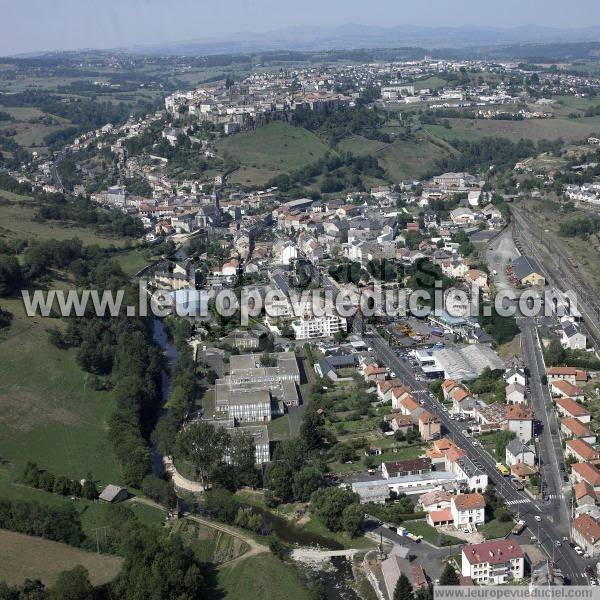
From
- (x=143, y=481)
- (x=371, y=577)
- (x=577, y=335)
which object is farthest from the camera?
(x=577, y=335)

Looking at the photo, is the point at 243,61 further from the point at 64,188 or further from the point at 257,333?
the point at 257,333

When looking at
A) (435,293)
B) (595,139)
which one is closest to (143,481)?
(435,293)

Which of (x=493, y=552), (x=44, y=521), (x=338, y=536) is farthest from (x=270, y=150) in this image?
(x=493, y=552)

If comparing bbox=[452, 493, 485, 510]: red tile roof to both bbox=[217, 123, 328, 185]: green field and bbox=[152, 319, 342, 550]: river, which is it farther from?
bbox=[217, 123, 328, 185]: green field

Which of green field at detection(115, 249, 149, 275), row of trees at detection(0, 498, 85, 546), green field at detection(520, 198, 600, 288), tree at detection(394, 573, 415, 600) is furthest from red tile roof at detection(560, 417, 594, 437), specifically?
green field at detection(115, 249, 149, 275)

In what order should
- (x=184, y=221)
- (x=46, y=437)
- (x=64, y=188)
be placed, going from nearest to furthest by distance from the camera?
(x=46, y=437), (x=184, y=221), (x=64, y=188)

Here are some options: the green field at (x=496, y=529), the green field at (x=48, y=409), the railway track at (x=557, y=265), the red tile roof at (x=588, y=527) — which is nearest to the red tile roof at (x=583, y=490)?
the red tile roof at (x=588, y=527)
